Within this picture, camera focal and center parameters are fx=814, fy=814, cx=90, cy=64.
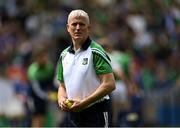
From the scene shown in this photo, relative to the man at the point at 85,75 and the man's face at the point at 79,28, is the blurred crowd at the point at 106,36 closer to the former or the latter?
the man at the point at 85,75

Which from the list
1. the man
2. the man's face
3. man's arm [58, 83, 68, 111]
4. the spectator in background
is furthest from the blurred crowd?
the man's face

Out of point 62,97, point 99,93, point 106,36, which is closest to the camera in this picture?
point 99,93

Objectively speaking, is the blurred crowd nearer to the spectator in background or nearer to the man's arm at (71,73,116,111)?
the spectator in background

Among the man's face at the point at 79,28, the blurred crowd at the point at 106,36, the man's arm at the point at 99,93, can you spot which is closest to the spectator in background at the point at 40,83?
the blurred crowd at the point at 106,36

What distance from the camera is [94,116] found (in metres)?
8.92

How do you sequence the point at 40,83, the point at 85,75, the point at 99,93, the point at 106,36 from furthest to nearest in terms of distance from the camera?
the point at 106,36 < the point at 40,83 < the point at 85,75 < the point at 99,93

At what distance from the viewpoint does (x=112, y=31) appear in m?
20.3

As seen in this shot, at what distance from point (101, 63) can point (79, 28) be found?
0.44m

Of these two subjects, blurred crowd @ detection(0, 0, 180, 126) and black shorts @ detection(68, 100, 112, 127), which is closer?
black shorts @ detection(68, 100, 112, 127)

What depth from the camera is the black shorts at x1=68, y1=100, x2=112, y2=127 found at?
890cm

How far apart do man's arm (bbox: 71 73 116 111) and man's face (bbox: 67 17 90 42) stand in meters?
0.48

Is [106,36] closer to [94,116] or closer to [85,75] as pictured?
[94,116]

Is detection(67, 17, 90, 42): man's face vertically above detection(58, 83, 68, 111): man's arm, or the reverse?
detection(67, 17, 90, 42): man's face

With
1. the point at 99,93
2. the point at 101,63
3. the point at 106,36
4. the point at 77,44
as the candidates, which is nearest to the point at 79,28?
the point at 77,44
